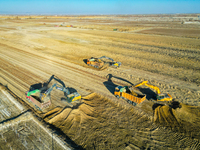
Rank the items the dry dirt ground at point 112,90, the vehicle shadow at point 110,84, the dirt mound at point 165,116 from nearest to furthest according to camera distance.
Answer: the dry dirt ground at point 112,90 → the dirt mound at point 165,116 → the vehicle shadow at point 110,84

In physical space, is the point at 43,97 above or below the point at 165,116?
above

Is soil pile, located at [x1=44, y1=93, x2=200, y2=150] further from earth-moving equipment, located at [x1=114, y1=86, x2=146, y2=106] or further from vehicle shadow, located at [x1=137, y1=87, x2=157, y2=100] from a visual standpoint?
vehicle shadow, located at [x1=137, y1=87, x2=157, y2=100]

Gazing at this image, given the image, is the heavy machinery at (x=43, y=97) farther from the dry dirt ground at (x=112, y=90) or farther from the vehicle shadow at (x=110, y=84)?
the vehicle shadow at (x=110, y=84)

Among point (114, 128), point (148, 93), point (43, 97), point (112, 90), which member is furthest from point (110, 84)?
point (43, 97)

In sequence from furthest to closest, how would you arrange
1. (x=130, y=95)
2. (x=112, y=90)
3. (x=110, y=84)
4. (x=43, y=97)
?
(x=110, y=84) → (x=112, y=90) → (x=130, y=95) → (x=43, y=97)

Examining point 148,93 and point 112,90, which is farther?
point 112,90

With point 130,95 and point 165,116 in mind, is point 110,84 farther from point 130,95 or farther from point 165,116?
point 165,116

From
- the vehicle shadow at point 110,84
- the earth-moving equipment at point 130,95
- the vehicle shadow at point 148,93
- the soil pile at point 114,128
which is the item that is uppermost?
the earth-moving equipment at point 130,95

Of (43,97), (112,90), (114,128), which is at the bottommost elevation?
(114,128)

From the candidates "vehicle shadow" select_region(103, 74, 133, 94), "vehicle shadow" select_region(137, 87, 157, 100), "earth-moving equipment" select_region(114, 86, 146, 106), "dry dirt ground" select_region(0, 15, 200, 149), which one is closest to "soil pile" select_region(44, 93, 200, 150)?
"dry dirt ground" select_region(0, 15, 200, 149)

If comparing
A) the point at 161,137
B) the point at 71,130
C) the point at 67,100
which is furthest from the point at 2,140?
the point at 161,137

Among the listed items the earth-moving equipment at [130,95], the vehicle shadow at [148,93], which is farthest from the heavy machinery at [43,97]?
the vehicle shadow at [148,93]

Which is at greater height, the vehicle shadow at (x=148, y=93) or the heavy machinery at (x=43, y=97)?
the heavy machinery at (x=43, y=97)

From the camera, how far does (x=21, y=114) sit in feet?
47.3
